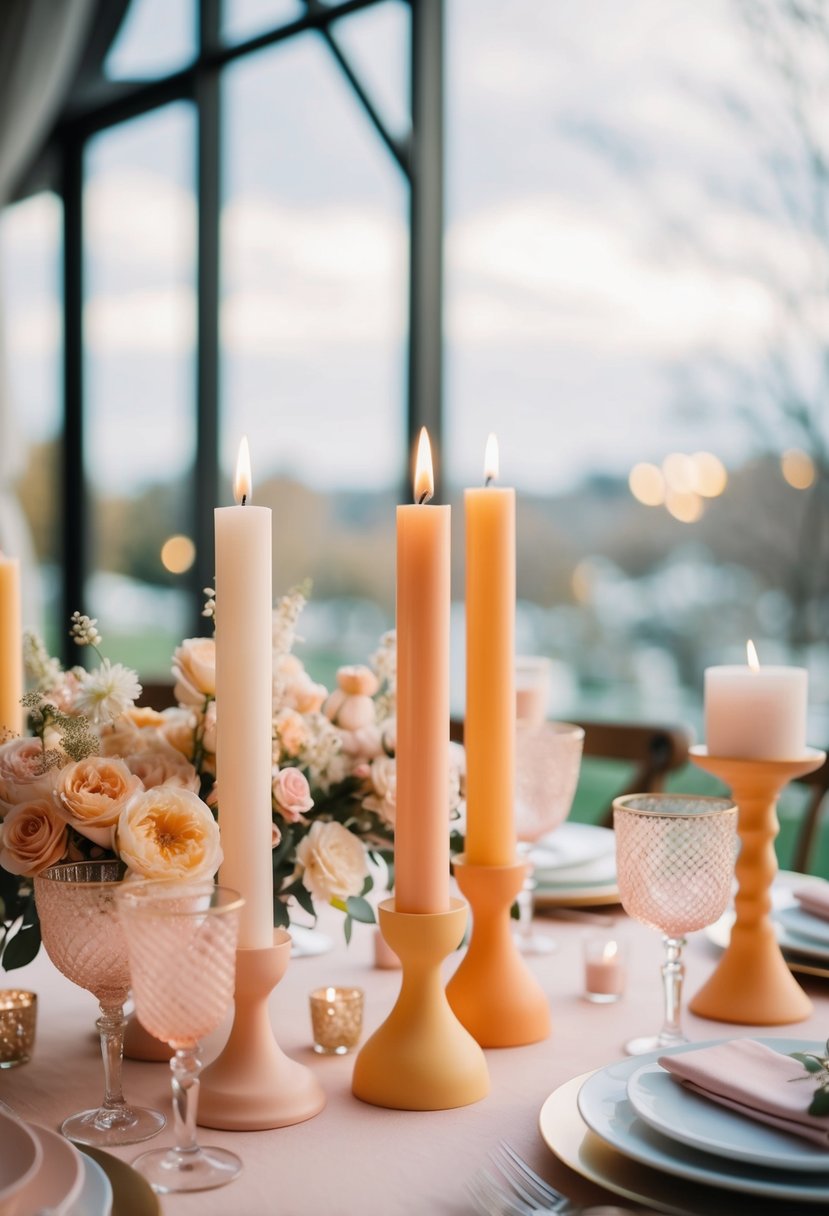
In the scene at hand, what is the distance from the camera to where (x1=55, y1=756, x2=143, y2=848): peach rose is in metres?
0.85

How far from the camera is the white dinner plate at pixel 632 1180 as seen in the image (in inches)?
27.3

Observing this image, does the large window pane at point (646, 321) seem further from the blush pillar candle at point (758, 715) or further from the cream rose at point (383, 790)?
the cream rose at point (383, 790)

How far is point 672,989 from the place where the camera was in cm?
96

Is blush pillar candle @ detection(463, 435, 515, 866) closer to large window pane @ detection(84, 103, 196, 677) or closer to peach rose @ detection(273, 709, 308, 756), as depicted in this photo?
peach rose @ detection(273, 709, 308, 756)

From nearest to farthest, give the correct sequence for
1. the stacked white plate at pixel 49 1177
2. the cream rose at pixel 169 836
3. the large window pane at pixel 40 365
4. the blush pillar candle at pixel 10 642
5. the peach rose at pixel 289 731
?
the stacked white plate at pixel 49 1177, the cream rose at pixel 169 836, the peach rose at pixel 289 731, the blush pillar candle at pixel 10 642, the large window pane at pixel 40 365

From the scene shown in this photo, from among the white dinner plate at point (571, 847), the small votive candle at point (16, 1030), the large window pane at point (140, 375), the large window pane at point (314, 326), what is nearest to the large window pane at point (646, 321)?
the large window pane at point (314, 326)

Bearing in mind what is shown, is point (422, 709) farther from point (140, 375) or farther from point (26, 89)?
point (26, 89)

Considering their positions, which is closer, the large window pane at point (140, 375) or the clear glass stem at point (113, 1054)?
the clear glass stem at point (113, 1054)

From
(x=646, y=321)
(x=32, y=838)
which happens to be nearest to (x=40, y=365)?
(x=646, y=321)

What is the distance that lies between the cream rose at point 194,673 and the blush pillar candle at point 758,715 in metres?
0.43

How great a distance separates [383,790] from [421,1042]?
24cm

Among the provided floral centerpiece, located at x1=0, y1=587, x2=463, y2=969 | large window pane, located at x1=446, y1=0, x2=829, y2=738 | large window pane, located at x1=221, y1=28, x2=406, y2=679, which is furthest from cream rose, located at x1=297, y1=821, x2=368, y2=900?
large window pane, located at x1=221, y1=28, x2=406, y2=679

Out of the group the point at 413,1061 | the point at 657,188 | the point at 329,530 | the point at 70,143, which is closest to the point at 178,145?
the point at 70,143

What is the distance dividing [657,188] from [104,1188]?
2.85 m
